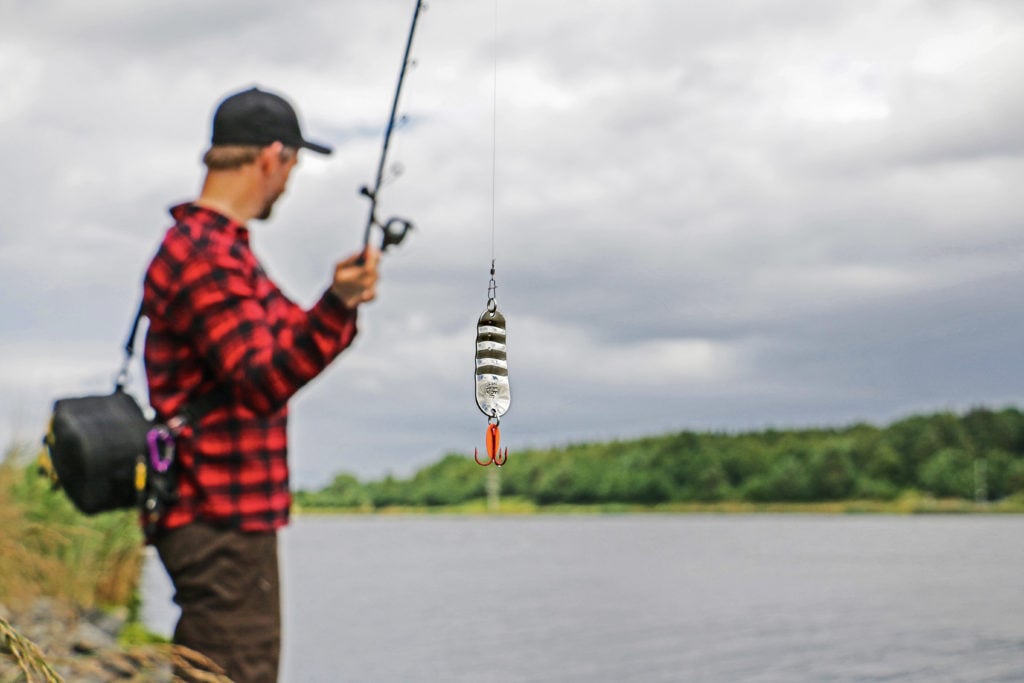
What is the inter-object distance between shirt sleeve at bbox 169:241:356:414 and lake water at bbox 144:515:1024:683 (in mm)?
17035

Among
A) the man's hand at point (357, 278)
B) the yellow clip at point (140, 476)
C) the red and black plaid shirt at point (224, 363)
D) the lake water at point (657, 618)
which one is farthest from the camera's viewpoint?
the lake water at point (657, 618)

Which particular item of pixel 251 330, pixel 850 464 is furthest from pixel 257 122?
pixel 850 464

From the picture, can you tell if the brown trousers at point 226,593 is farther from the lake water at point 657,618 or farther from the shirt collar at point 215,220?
the lake water at point 657,618

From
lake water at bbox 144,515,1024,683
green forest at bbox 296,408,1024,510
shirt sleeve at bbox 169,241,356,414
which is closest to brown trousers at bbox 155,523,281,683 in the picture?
shirt sleeve at bbox 169,241,356,414

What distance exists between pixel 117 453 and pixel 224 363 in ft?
1.26

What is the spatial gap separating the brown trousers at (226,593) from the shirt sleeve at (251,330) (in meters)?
0.39

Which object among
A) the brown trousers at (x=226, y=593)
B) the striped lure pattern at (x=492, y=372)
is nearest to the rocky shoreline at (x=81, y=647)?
the brown trousers at (x=226, y=593)

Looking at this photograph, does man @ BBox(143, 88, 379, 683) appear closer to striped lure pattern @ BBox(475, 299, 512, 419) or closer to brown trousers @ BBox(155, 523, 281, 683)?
brown trousers @ BBox(155, 523, 281, 683)

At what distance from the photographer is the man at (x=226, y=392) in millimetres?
2861

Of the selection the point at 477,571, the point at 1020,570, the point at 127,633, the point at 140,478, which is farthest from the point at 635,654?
the point at 1020,570

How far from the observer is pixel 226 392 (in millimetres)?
2910

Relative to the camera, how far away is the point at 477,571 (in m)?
47.7

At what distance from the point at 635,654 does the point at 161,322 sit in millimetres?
20967

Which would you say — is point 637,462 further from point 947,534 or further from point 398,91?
point 398,91
